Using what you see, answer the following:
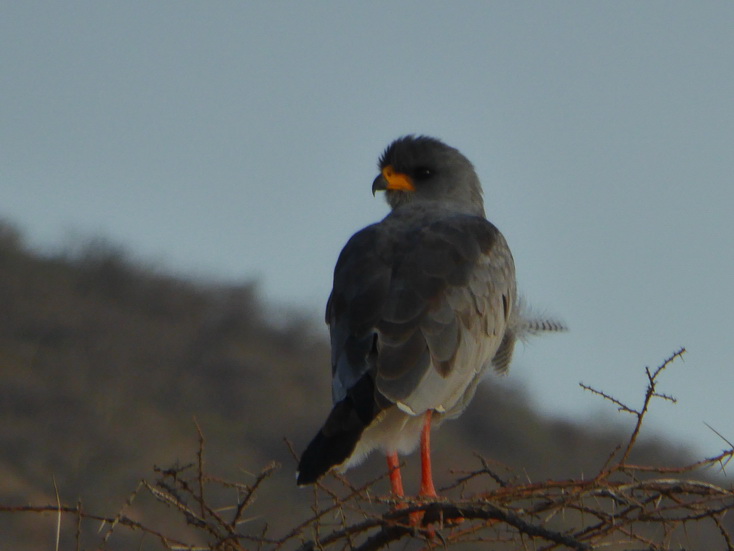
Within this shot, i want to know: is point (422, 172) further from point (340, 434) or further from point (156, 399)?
point (156, 399)

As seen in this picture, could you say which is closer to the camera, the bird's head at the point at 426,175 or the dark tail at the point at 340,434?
the dark tail at the point at 340,434

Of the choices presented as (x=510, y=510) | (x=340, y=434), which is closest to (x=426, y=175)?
(x=340, y=434)

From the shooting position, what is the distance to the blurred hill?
22359 mm

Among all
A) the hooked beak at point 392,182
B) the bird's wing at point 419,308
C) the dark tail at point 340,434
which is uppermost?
the hooked beak at point 392,182

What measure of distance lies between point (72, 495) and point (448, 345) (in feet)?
53.7

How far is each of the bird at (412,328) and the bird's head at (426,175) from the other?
29cm

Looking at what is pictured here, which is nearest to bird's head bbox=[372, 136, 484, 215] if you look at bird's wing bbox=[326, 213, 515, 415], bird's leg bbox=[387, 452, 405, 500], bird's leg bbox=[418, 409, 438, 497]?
bird's wing bbox=[326, 213, 515, 415]

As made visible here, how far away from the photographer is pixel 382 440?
246 inches

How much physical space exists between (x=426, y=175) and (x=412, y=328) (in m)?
1.88

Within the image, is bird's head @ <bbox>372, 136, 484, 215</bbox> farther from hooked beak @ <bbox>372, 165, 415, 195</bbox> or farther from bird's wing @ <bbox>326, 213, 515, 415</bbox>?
bird's wing @ <bbox>326, 213, 515, 415</bbox>

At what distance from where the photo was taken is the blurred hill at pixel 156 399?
880 inches

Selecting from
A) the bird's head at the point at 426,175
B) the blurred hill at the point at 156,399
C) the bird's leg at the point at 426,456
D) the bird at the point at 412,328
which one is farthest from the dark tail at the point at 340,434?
the blurred hill at the point at 156,399

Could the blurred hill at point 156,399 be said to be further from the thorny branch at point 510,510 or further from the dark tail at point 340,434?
the thorny branch at point 510,510

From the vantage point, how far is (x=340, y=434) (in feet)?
17.6
